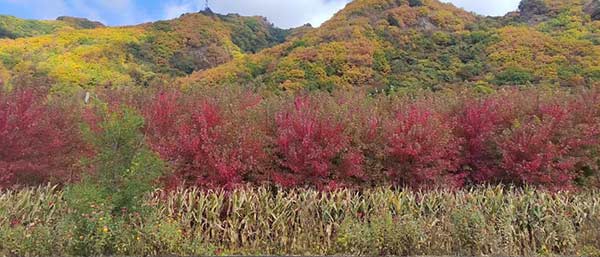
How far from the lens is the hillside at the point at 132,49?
107ft

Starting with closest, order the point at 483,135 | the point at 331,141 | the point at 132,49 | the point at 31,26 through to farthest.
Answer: the point at 331,141 < the point at 483,135 < the point at 132,49 < the point at 31,26

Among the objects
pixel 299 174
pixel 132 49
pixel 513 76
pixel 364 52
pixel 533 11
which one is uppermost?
pixel 533 11

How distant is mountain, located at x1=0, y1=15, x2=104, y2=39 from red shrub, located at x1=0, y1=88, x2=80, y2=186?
47.2 m

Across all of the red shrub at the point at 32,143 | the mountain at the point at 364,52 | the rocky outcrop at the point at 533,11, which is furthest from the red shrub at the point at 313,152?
the rocky outcrop at the point at 533,11

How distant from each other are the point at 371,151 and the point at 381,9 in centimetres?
3895

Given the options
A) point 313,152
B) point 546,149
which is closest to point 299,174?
point 313,152

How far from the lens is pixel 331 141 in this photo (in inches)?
326

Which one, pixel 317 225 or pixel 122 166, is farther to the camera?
pixel 317 225

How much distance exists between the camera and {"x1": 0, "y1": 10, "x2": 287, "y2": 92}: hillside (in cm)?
3262

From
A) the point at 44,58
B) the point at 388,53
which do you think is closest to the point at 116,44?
the point at 44,58

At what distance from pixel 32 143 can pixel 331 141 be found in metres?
5.51

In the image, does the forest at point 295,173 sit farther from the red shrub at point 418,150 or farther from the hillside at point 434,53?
the hillside at point 434,53

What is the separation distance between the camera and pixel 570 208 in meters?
7.26

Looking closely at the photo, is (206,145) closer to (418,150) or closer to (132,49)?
(418,150)
